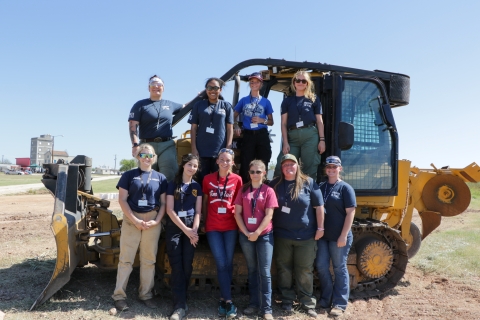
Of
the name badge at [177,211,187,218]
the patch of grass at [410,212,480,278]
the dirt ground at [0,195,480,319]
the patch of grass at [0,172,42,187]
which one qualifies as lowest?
the patch of grass at [0,172,42,187]

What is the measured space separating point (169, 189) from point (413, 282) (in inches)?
159

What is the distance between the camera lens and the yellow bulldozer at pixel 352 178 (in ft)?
17.3

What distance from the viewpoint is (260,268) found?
4.69m

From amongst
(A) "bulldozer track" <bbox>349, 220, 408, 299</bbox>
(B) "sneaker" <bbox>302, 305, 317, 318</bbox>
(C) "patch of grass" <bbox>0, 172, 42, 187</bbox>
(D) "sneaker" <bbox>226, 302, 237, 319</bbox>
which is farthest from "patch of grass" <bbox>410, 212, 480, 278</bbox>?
(C) "patch of grass" <bbox>0, 172, 42, 187</bbox>

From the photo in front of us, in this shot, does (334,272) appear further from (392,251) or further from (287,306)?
(392,251)

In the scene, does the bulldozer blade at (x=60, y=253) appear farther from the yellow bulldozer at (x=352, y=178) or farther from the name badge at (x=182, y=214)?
the name badge at (x=182, y=214)

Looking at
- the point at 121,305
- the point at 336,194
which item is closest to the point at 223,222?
the point at 336,194

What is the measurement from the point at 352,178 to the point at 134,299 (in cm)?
318

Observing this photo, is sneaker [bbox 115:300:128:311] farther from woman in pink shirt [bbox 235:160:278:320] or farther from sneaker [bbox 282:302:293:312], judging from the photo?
sneaker [bbox 282:302:293:312]

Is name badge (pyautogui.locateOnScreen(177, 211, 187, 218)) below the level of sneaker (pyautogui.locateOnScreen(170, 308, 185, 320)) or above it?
above

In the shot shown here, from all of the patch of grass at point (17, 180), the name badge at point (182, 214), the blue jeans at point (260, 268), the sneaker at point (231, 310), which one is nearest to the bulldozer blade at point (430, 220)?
the blue jeans at point (260, 268)

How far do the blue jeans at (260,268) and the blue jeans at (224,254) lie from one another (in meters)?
0.14

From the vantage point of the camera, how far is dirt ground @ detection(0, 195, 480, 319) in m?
4.75

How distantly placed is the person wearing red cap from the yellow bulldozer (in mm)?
505
